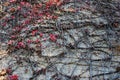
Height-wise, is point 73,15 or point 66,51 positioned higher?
point 73,15

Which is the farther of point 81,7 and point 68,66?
point 81,7

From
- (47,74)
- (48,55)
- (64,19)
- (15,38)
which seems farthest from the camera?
(64,19)

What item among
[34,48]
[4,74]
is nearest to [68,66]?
[34,48]

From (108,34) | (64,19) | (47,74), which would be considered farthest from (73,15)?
(47,74)

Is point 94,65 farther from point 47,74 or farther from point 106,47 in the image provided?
point 47,74

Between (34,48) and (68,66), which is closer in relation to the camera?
(68,66)

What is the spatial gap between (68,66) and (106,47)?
0.79 m

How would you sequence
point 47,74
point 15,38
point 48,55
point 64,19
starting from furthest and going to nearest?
point 64,19
point 15,38
point 48,55
point 47,74

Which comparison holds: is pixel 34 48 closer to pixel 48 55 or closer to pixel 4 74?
pixel 48 55

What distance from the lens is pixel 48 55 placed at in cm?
480

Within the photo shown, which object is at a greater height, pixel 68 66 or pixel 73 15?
pixel 73 15

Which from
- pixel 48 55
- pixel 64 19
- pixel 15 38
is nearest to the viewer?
pixel 48 55

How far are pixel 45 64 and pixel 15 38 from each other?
36.9 inches

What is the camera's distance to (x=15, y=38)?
5207mm
